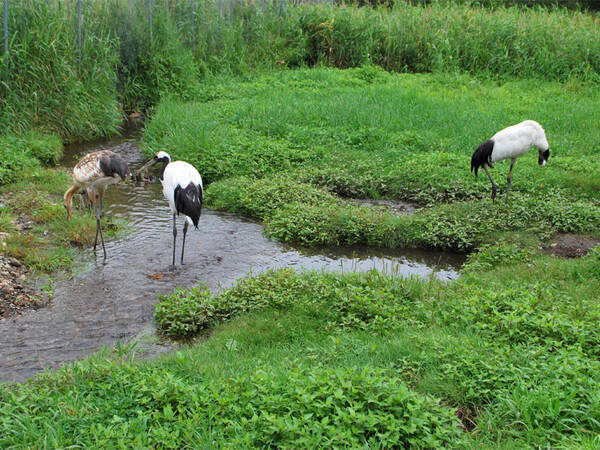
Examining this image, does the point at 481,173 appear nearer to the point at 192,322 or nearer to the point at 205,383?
the point at 192,322

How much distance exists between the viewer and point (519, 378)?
12.0 feet

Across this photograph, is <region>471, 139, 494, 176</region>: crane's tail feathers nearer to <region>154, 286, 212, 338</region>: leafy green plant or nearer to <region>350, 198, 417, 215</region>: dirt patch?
<region>350, 198, 417, 215</region>: dirt patch

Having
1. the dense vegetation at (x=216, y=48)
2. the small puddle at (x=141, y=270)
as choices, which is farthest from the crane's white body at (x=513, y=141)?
the dense vegetation at (x=216, y=48)

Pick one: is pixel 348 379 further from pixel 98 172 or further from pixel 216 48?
pixel 216 48

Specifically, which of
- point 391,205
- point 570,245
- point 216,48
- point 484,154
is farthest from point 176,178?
point 216,48

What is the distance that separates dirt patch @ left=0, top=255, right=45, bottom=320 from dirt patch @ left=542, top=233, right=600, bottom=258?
5612 mm

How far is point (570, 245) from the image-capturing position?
6.84 m

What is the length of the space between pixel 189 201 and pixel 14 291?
6.82 ft

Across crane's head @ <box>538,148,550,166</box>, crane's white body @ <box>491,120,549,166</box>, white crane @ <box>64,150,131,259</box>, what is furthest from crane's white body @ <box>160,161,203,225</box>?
crane's head @ <box>538,148,550,166</box>

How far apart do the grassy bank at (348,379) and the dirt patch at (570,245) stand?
1.42 m

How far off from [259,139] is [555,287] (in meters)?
6.11

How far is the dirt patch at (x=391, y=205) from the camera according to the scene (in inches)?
327

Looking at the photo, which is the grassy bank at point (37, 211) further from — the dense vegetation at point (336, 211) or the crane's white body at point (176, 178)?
the crane's white body at point (176, 178)

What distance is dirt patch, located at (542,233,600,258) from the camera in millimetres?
6656
